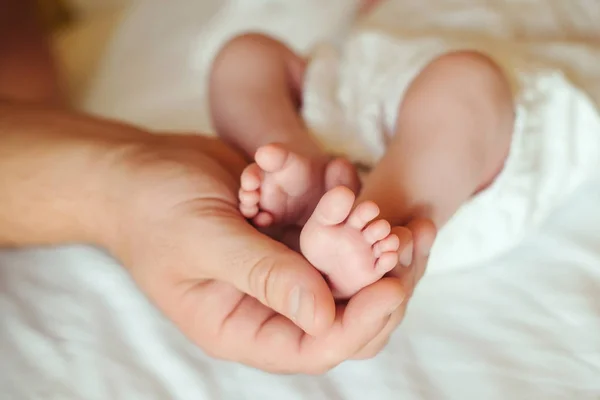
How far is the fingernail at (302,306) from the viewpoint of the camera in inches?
19.6

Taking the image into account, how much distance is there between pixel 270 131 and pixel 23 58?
0.68 m

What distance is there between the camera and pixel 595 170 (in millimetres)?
787

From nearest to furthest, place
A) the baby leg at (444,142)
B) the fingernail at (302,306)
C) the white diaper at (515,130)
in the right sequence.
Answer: the fingernail at (302,306), the baby leg at (444,142), the white diaper at (515,130)

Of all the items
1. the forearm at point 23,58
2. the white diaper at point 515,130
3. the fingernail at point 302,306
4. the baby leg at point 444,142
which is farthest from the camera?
the forearm at point 23,58

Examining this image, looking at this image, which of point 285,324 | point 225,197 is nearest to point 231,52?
point 225,197

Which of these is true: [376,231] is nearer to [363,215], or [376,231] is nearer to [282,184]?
[363,215]

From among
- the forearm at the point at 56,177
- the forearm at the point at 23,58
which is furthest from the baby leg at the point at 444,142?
the forearm at the point at 23,58

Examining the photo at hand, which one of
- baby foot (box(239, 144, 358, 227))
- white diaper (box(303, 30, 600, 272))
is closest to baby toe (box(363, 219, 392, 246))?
baby foot (box(239, 144, 358, 227))

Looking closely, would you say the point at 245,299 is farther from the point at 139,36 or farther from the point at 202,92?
the point at 139,36

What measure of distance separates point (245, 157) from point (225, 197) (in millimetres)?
175

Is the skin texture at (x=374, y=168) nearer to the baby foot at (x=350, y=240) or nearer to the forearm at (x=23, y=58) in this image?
the baby foot at (x=350, y=240)

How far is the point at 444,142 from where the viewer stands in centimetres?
65

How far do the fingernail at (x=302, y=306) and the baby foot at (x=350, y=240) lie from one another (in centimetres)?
4

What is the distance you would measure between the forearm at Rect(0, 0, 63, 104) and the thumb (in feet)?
2.59
